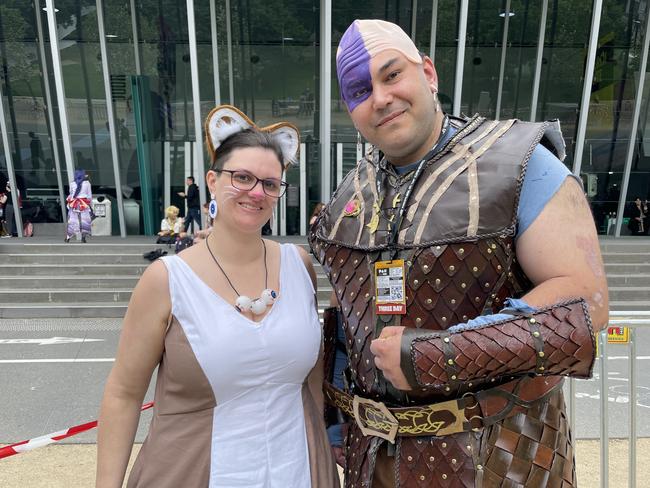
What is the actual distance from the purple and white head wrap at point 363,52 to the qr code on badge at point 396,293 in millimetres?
525

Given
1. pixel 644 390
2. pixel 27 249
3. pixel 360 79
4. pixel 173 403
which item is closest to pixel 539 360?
pixel 360 79

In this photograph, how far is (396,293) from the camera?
154 centimetres

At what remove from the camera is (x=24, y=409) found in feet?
16.1

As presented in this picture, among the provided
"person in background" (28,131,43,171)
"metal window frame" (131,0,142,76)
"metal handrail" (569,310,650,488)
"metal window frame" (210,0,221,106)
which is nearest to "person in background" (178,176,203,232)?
"metal window frame" (210,0,221,106)

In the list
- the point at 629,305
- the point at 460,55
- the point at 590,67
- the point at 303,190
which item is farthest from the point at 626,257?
the point at 303,190

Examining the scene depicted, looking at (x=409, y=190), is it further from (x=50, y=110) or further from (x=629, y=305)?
(x=50, y=110)

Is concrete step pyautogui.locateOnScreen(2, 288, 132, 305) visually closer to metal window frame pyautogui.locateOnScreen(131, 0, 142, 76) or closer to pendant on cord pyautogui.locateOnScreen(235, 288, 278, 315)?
metal window frame pyautogui.locateOnScreen(131, 0, 142, 76)

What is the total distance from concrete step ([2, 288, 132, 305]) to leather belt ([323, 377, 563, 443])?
8.38 meters

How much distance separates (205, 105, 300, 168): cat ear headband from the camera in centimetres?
181

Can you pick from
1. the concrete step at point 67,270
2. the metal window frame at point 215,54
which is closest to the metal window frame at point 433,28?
the metal window frame at point 215,54

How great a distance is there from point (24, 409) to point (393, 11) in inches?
512

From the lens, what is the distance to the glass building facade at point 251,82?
47.5 feet

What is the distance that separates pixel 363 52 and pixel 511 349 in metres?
0.89

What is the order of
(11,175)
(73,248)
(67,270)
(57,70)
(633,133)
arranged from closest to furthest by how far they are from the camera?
(67,270) → (73,248) → (57,70) → (11,175) → (633,133)
